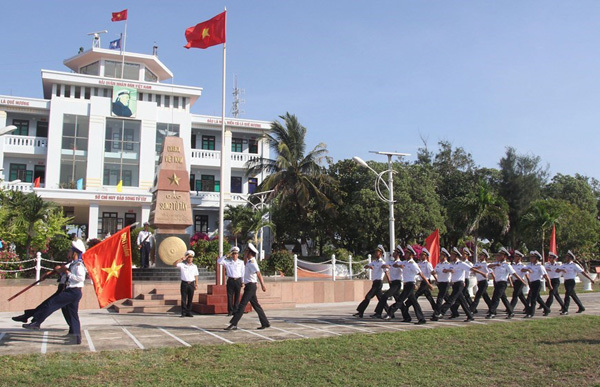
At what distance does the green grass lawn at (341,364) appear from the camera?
6168 mm

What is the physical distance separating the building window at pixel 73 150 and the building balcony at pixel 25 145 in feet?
5.30

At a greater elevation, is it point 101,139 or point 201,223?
point 101,139

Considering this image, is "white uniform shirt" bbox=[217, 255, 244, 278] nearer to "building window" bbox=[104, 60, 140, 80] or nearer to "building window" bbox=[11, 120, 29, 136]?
"building window" bbox=[11, 120, 29, 136]

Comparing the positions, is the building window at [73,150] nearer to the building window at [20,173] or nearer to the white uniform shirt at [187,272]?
the building window at [20,173]

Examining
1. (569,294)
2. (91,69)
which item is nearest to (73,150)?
(91,69)

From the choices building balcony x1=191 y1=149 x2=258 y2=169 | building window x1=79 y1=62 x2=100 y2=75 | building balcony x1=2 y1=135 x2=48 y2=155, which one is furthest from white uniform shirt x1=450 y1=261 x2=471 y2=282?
building window x1=79 y1=62 x2=100 y2=75

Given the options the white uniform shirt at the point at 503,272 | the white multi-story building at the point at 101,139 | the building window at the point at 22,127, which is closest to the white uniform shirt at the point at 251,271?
the white uniform shirt at the point at 503,272

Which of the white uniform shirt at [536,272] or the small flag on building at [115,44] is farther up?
the small flag on building at [115,44]

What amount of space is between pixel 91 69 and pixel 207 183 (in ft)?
40.6

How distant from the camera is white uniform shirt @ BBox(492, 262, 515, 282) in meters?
12.6

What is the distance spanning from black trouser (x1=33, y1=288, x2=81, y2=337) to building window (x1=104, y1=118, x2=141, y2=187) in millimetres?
30465

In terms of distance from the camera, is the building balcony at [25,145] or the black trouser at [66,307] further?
the building balcony at [25,145]

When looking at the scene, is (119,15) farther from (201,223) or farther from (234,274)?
(234,274)

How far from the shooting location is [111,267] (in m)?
9.48
